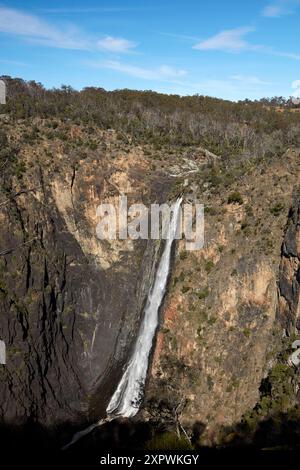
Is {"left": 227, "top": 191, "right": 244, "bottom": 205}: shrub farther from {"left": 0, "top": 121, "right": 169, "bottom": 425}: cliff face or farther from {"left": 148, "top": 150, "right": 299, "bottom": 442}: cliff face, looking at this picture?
{"left": 0, "top": 121, "right": 169, "bottom": 425}: cliff face

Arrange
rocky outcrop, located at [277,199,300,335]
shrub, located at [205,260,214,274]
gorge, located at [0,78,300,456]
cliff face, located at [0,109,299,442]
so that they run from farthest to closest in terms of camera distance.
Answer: shrub, located at [205,260,214,274] < cliff face, located at [0,109,299,442] < rocky outcrop, located at [277,199,300,335] < gorge, located at [0,78,300,456]

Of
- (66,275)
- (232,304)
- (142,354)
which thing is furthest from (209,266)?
(66,275)

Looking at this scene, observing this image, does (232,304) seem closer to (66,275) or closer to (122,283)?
(122,283)

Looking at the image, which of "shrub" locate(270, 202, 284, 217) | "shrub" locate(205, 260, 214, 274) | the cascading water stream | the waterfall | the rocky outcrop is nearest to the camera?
the rocky outcrop

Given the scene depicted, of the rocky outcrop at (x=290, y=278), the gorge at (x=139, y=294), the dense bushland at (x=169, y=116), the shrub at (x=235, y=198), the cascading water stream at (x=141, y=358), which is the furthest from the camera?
the dense bushland at (x=169, y=116)

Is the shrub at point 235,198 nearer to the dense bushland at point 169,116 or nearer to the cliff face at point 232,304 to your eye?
the cliff face at point 232,304

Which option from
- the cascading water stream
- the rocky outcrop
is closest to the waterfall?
the cascading water stream

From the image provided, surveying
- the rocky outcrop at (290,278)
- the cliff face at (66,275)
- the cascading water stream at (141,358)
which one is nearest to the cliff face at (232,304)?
the rocky outcrop at (290,278)
